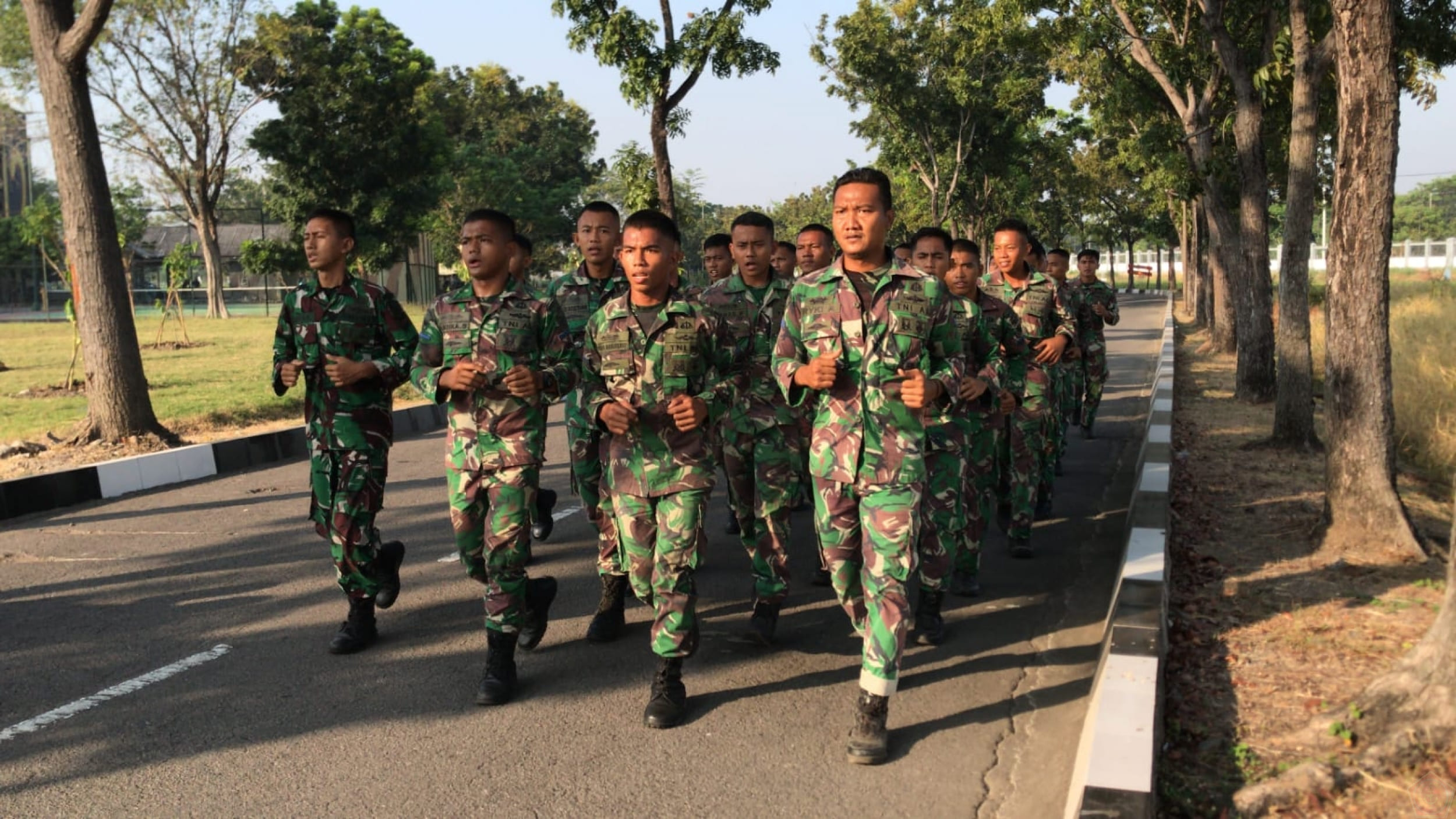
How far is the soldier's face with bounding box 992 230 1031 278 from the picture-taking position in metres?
6.67

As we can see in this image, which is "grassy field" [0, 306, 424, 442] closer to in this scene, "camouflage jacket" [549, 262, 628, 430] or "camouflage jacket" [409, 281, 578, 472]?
"camouflage jacket" [549, 262, 628, 430]

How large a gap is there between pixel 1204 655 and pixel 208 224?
36.4 metres

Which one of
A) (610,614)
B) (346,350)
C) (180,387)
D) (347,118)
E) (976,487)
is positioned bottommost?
(610,614)

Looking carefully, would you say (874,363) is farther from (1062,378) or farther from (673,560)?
(1062,378)

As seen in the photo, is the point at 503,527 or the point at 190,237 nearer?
the point at 503,527

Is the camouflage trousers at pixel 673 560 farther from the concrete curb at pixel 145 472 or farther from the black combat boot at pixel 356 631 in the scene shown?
the concrete curb at pixel 145 472

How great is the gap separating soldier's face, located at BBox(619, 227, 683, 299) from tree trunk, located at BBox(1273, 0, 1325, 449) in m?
6.34

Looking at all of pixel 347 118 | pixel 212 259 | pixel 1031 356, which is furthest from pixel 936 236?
pixel 212 259

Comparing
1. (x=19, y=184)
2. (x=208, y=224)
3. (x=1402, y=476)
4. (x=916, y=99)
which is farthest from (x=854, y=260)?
(x=19, y=184)

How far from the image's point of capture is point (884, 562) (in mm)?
3934

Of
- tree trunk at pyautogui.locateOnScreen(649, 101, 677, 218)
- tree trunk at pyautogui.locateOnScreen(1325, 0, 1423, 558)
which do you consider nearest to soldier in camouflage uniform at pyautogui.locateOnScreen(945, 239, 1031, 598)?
tree trunk at pyautogui.locateOnScreen(1325, 0, 1423, 558)

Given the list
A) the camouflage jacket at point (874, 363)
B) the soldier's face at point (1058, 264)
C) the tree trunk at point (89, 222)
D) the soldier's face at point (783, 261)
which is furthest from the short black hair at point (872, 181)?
the tree trunk at point (89, 222)

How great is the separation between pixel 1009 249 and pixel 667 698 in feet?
Result: 11.9

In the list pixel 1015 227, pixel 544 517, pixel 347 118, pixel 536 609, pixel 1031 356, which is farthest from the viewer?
pixel 347 118
